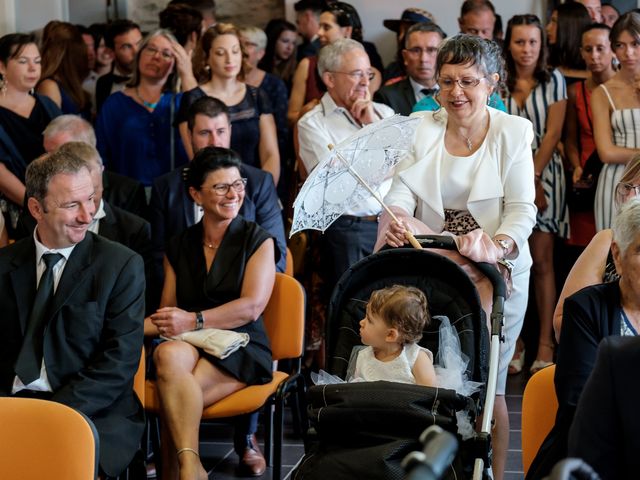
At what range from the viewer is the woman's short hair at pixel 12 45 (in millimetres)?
5684

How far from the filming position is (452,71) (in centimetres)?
374

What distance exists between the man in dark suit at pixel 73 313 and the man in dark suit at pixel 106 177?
1.32 meters

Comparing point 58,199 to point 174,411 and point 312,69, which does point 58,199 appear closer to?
point 174,411

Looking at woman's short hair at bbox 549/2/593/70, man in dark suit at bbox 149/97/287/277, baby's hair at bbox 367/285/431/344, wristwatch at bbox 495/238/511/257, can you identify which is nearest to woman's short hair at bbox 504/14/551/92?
woman's short hair at bbox 549/2/593/70

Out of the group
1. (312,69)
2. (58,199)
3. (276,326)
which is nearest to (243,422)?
(276,326)

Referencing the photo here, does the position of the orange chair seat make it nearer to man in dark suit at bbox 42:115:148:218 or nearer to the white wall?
man in dark suit at bbox 42:115:148:218

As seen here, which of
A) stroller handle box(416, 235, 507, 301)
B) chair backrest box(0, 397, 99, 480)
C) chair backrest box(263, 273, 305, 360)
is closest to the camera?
chair backrest box(0, 397, 99, 480)

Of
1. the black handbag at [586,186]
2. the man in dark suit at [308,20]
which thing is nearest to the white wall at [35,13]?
the man in dark suit at [308,20]

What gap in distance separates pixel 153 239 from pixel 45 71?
1.97 meters

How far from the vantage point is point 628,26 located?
5.34 m

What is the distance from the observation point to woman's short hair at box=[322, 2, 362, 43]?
6.28 metres

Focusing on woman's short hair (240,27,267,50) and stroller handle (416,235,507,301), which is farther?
woman's short hair (240,27,267,50)

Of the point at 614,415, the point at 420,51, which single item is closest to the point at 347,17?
the point at 420,51

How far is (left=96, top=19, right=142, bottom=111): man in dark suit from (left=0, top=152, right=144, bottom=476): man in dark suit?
117 inches
